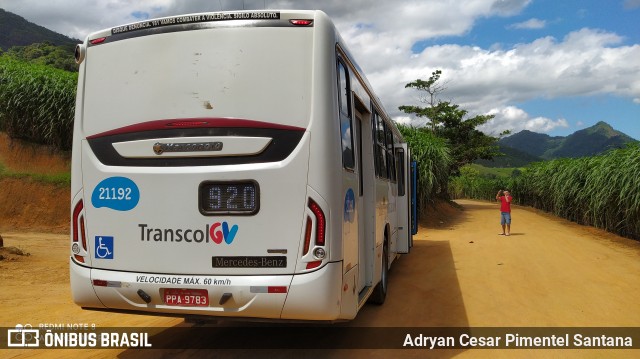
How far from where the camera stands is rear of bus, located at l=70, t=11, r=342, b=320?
427cm

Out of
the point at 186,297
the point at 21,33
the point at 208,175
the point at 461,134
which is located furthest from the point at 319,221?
the point at 21,33

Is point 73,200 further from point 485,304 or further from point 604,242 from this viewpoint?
point 604,242

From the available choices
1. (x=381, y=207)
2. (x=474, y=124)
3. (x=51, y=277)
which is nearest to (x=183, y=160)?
(x=381, y=207)

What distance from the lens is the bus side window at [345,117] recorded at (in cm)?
477

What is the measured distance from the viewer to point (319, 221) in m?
4.27

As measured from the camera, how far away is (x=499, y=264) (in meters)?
11.3

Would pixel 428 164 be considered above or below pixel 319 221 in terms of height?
above

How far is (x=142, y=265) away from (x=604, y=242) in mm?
15516

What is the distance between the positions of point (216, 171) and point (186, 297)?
1.14m

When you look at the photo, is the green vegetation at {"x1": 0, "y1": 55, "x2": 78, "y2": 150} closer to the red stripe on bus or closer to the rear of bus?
the rear of bus

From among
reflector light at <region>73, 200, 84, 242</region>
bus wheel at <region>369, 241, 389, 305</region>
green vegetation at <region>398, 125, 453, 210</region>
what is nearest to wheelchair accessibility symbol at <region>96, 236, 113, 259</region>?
reflector light at <region>73, 200, 84, 242</region>

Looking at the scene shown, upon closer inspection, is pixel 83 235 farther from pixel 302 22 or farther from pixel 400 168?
pixel 400 168

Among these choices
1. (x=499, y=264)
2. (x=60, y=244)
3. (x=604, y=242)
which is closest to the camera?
(x=499, y=264)

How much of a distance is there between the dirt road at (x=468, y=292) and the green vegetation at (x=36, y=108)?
22.0 feet
